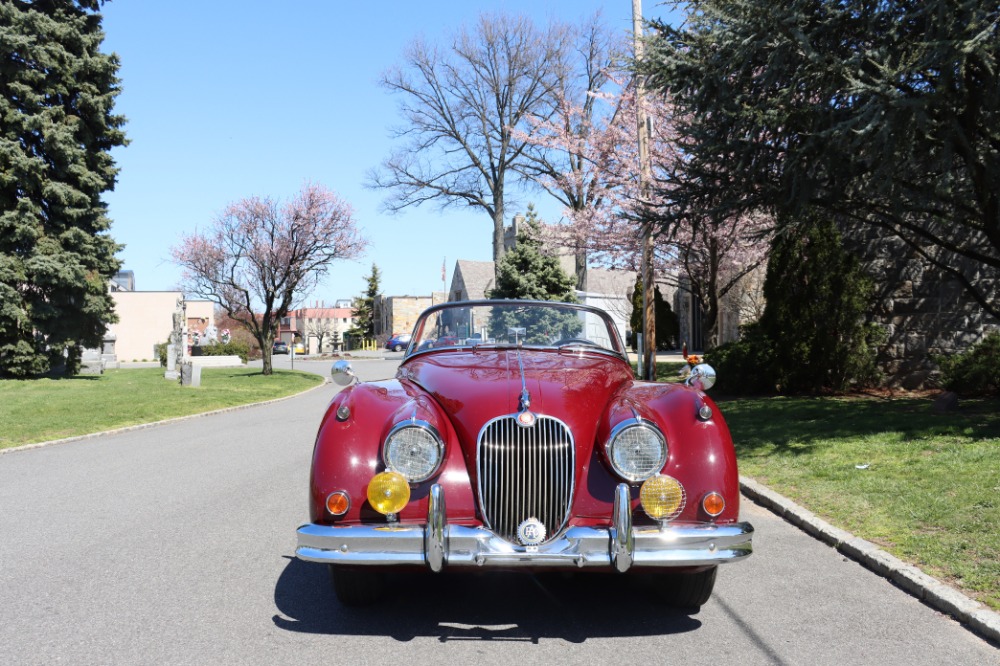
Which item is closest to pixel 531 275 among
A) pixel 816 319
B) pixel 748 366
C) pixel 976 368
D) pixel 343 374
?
pixel 748 366

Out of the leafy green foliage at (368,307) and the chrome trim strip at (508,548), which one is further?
the leafy green foliage at (368,307)

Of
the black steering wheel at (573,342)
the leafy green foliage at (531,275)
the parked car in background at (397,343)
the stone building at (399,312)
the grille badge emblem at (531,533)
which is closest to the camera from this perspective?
the grille badge emblem at (531,533)

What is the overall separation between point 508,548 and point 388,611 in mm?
1025

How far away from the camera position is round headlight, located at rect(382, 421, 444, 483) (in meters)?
4.25

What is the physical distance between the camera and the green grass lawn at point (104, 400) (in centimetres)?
1419

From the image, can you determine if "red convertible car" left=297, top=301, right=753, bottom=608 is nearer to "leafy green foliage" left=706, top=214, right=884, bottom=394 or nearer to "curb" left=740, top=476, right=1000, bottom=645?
"curb" left=740, top=476, right=1000, bottom=645

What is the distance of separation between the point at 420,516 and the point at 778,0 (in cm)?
792

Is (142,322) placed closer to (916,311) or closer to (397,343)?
(397,343)

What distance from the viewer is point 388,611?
457 cm

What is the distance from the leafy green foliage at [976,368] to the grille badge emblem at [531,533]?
997 cm

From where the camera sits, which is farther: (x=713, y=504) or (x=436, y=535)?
(x=713, y=504)

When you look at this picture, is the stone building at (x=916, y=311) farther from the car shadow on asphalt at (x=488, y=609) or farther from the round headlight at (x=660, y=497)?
the round headlight at (x=660, y=497)

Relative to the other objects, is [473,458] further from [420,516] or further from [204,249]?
[204,249]

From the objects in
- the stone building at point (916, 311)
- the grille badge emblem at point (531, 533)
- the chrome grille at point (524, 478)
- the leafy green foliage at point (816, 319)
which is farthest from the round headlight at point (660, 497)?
the stone building at point (916, 311)
